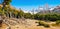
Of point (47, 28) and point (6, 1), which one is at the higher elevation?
point (6, 1)

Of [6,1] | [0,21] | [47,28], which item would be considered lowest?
[47,28]

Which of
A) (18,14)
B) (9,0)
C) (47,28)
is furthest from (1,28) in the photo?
(18,14)

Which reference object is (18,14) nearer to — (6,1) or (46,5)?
(6,1)

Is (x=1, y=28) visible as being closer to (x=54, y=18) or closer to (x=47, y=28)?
(x=47, y=28)

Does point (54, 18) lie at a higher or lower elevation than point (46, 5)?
lower

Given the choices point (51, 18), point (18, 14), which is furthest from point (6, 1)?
point (51, 18)

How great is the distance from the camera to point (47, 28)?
3522 cm

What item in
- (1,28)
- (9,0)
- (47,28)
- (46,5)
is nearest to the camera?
(1,28)

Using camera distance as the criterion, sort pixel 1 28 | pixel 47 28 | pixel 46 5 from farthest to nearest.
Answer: pixel 46 5 < pixel 47 28 < pixel 1 28

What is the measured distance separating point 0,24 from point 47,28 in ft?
37.7

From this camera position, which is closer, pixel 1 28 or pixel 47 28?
pixel 1 28

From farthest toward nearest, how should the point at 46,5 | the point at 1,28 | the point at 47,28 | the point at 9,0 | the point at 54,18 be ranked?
the point at 46,5 → the point at 54,18 → the point at 9,0 → the point at 47,28 → the point at 1,28

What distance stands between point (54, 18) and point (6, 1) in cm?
3504

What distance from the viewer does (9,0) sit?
148ft
